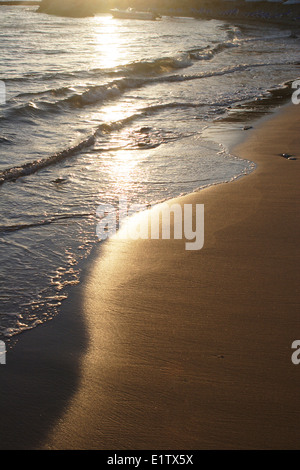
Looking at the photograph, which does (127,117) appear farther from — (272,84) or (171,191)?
(272,84)

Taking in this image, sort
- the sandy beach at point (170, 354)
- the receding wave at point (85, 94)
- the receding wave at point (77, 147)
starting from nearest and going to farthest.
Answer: the sandy beach at point (170, 354), the receding wave at point (77, 147), the receding wave at point (85, 94)

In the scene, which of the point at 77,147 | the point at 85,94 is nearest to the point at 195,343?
the point at 77,147

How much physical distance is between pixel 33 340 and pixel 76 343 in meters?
0.29

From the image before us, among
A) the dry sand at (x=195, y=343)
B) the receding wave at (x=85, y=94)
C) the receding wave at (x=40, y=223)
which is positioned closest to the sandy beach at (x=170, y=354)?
the dry sand at (x=195, y=343)

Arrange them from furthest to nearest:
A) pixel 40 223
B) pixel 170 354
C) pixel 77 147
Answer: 1. pixel 77 147
2. pixel 40 223
3. pixel 170 354

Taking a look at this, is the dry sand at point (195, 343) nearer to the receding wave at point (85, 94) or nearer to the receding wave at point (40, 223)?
the receding wave at point (40, 223)

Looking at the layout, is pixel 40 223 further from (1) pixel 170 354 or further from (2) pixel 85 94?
(2) pixel 85 94

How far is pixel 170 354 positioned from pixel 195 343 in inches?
7.2

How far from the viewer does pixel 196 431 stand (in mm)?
2469

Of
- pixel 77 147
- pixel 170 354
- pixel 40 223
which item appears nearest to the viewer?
pixel 170 354

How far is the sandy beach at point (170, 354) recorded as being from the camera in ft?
8.16

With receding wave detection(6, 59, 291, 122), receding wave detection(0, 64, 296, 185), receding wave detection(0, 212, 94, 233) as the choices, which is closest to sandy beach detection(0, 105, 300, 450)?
receding wave detection(0, 212, 94, 233)

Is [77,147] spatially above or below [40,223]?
above

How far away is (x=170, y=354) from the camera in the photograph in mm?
3012
